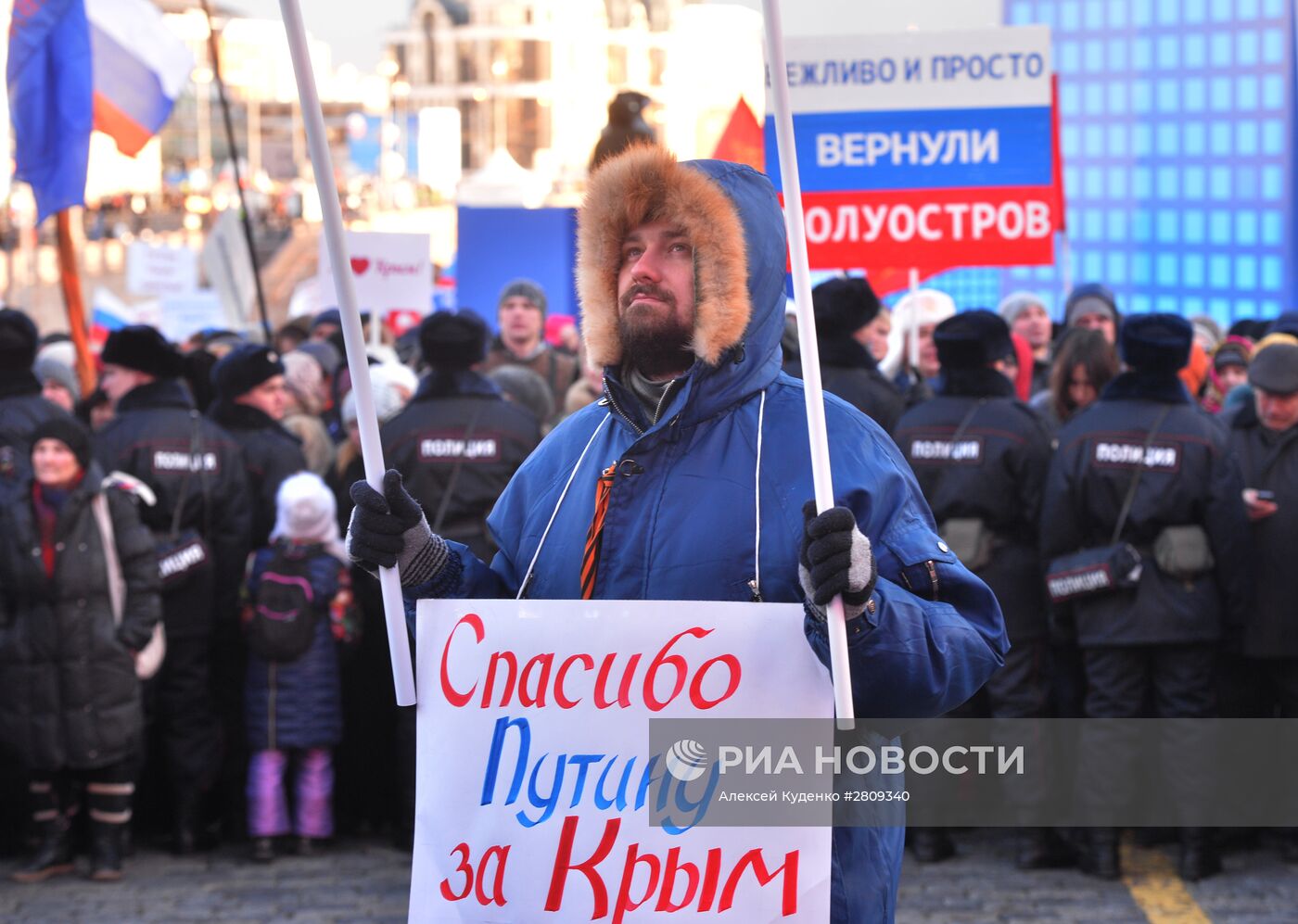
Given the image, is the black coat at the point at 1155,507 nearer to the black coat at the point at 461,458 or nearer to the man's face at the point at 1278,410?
the man's face at the point at 1278,410

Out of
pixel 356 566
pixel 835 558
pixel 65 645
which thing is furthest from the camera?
pixel 65 645

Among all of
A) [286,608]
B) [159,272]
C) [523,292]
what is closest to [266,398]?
[286,608]

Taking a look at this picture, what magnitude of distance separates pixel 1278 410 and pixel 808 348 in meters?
4.53

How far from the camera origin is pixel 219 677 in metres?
7.19

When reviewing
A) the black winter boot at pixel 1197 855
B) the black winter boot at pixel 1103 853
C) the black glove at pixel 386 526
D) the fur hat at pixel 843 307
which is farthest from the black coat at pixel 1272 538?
the black glove at pixel 386 526

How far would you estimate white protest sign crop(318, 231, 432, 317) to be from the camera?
11344 mm

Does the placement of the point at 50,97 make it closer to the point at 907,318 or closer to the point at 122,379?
the point at 122,379

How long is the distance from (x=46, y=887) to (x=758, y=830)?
443cm

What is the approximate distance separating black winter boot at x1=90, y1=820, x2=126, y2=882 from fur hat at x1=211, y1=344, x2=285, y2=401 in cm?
180

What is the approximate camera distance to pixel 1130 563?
6.41 m

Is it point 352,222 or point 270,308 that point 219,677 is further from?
point 352,222

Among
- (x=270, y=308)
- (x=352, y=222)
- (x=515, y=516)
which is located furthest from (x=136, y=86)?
(x=352, y=222)

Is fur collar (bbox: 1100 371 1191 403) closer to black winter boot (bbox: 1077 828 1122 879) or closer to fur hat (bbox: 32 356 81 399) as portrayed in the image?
black winter boot (bbox: 1077 828 1122 879)

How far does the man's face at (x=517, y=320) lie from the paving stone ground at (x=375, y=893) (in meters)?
3.47
